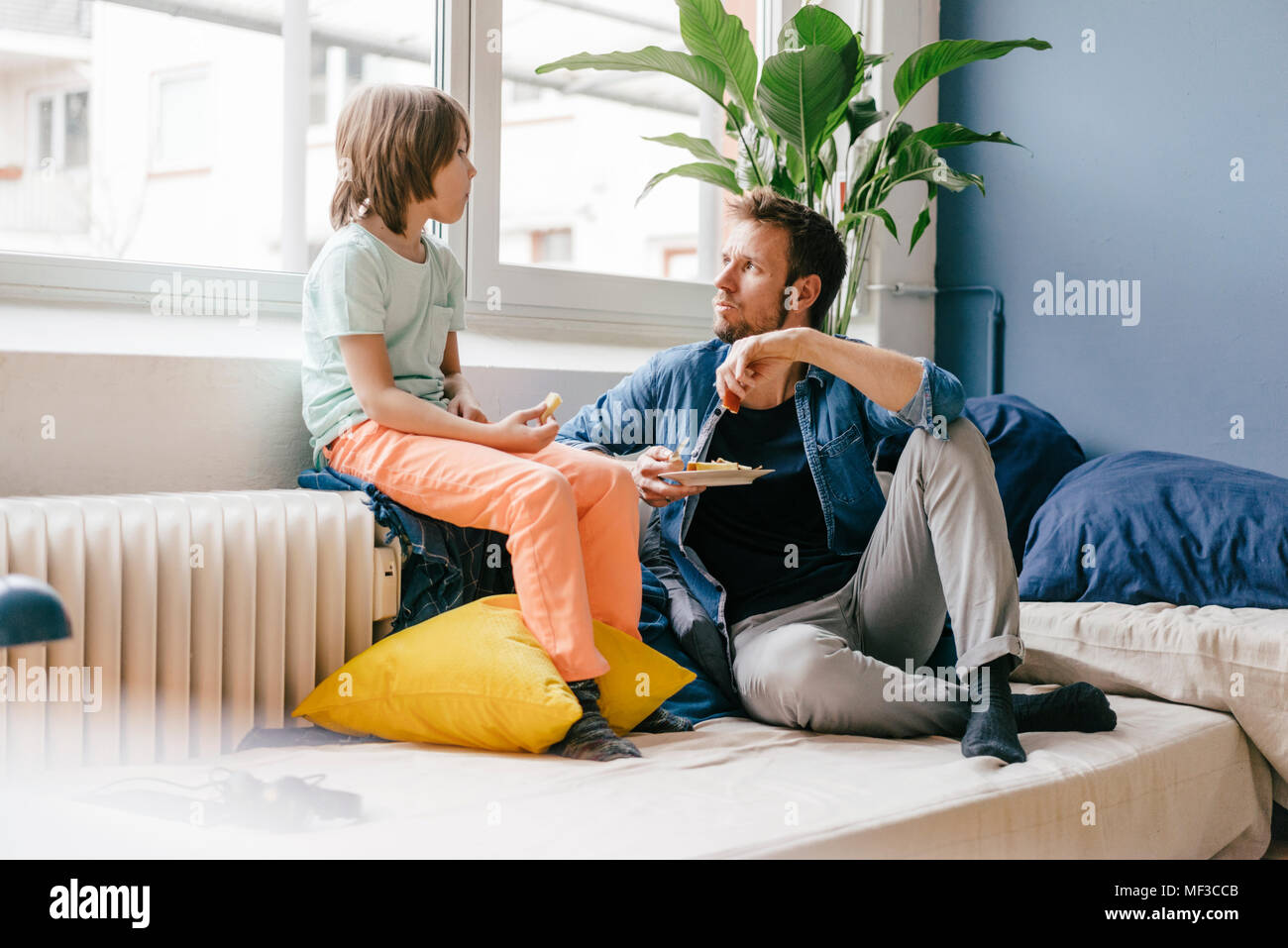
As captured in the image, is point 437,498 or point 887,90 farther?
point 887,90

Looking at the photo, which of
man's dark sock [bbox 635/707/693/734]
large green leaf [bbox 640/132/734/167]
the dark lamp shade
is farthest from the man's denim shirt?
the dark lamp shade

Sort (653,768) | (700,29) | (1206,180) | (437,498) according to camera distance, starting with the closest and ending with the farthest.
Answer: (653,768) → (437,498) → (700,29) → (1206,180)

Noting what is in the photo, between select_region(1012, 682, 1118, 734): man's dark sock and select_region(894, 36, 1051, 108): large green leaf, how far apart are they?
1522 millimetres

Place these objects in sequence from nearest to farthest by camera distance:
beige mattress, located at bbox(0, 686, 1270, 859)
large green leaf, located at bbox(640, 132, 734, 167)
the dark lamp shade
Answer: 1. the dark lamp shade
2. beige mattress, located at bbox(0, 686, 1270, 859)
3. large green leaf, located at bbox(640, 132, 734, 167)

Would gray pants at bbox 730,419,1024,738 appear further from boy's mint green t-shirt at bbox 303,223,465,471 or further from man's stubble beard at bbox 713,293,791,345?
boy's mint green t-shirt at bbox 303,223,465,471

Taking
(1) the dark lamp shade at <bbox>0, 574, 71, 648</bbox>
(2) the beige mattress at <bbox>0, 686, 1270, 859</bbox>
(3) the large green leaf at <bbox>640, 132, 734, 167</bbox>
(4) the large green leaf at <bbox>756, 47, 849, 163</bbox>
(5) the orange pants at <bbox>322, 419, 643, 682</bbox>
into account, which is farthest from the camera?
(3) the large green leaf at <bbox>640, 132, 734, 167</bbox>

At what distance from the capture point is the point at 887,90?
316 cm

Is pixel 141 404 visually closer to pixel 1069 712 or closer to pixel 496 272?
pixel 496 272

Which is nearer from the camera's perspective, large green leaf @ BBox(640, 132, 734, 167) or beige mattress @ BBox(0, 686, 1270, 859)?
beige mattress @ BBox(0, 686, 1270, 859)

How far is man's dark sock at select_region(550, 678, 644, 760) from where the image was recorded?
147 centimetres

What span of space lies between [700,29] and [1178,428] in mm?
1471

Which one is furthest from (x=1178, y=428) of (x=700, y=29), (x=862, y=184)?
(x=700, y=29)
